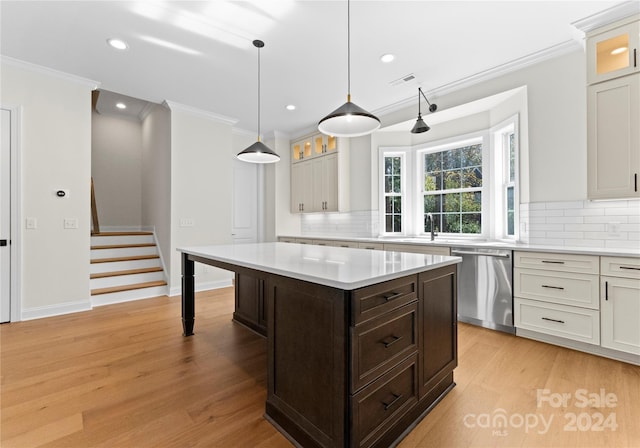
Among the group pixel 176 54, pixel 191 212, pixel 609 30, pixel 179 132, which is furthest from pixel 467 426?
pixel 179 132

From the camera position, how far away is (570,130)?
3.00 meters

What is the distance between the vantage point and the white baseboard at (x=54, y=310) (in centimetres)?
344

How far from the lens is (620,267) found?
240 centimetres

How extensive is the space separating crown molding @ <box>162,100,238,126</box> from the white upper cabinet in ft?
15.7

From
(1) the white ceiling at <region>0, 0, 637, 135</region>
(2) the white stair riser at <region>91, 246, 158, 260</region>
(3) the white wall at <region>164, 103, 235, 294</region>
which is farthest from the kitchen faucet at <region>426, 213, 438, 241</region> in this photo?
(2) the white stair riser at <region>91, 246, 158, 260</region>

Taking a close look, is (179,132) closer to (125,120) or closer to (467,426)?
(125,120)

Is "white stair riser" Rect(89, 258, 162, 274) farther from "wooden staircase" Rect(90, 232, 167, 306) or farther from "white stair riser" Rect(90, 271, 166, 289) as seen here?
"white stair riser" Rect(90, 271, 166, 289)

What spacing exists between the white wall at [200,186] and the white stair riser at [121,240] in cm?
96

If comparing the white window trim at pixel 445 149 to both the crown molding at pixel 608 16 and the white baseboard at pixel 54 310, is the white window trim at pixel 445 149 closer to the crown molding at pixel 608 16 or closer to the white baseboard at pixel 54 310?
the crown molding at pixel 608 16

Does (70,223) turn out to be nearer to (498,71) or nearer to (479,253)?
(479,253)

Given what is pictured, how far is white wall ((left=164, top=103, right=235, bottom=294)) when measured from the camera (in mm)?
4676

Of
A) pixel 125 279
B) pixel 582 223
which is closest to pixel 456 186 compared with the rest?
pixel 582 223

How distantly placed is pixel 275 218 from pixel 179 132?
2.29 metres

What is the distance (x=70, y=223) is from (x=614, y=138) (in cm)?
590
